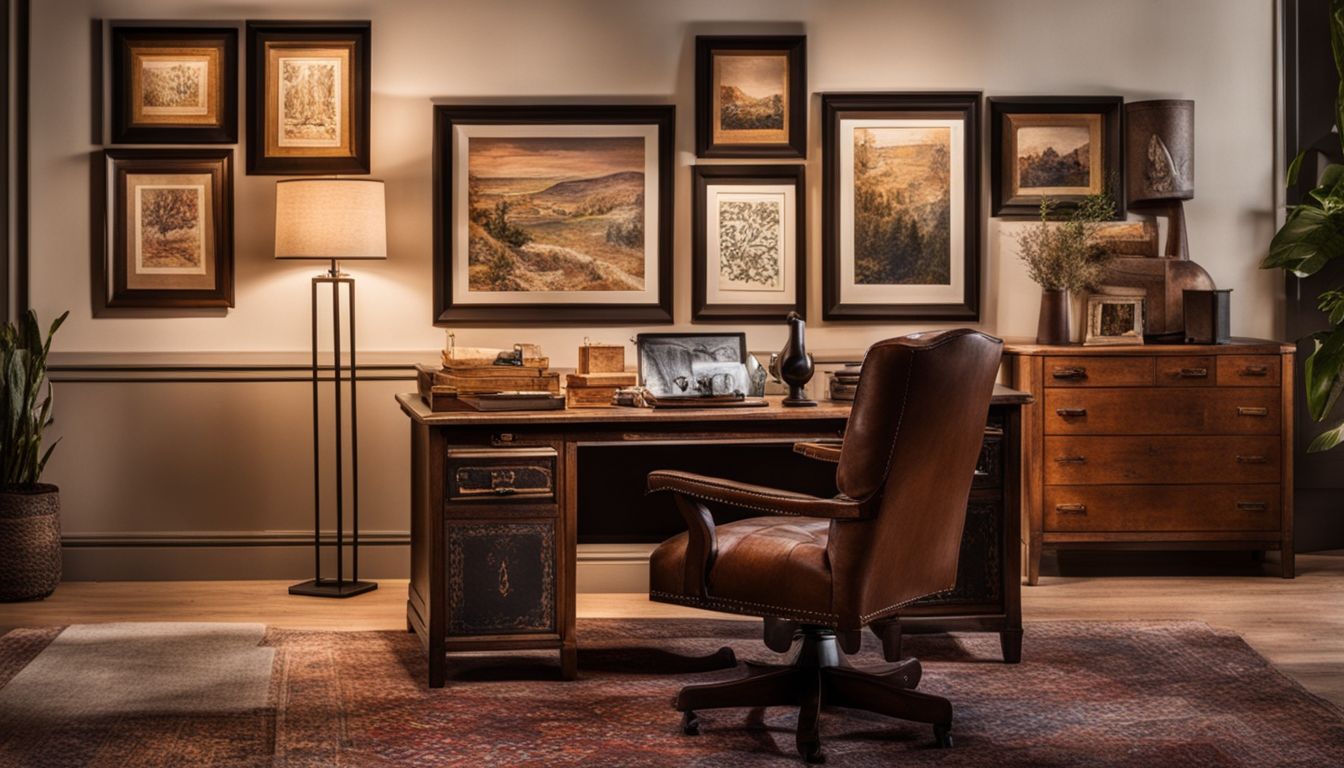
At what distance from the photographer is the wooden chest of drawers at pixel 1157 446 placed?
563 cm

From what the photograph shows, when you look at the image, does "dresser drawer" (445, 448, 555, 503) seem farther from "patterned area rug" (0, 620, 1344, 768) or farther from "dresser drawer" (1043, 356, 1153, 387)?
"dresser drawer" (1043, 356, 1153, 387)

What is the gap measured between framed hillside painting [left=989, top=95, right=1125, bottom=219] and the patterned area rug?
1981mm

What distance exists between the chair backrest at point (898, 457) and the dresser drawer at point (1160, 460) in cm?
206

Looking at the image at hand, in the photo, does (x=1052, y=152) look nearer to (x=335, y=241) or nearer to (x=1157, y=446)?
(x=1157, y=446)

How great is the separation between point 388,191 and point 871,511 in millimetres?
3032

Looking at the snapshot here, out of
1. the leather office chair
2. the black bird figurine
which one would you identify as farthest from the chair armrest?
the black bird figurine

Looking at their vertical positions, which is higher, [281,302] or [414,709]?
[281,302]

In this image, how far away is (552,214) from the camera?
5.77 m

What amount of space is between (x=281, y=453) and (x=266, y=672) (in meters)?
1.63

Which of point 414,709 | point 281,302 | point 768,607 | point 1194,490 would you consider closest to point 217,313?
point 281,302

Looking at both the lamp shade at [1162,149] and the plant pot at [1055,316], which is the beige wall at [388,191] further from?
the lamp shade at [1162,149]

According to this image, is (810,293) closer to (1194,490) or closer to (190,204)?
(1194,490)

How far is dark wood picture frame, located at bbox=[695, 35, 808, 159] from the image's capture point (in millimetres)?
5785

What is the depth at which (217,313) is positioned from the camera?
5797 mm
